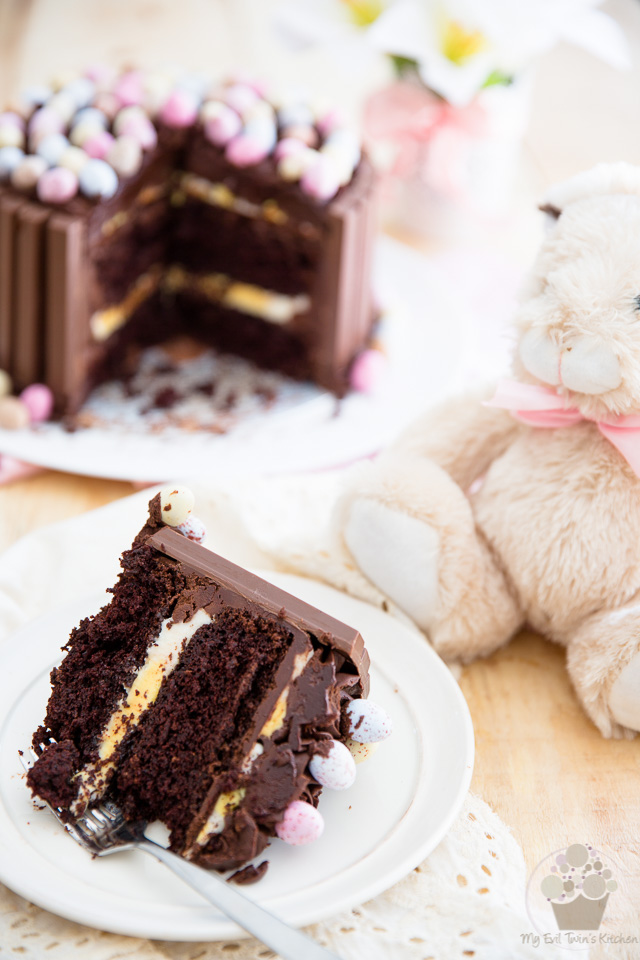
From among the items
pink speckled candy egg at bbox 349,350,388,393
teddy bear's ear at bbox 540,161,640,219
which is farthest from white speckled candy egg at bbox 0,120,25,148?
teddy bear's ear at bbox 540,161,640,219

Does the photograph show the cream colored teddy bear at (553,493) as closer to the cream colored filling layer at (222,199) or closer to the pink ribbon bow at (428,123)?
the cream colored filling layer at (222,199)

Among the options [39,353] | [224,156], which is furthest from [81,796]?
[224,156]

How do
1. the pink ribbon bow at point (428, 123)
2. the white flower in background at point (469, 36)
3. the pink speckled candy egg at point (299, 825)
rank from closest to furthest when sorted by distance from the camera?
the pink speckled candy egg at point (299, 825), the white flower in background at point (469, 36), the pink ribbon bow at point (428, 123)

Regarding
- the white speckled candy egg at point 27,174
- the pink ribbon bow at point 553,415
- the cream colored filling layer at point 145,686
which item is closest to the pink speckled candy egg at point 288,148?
the white speckled candy egg at point 27,174

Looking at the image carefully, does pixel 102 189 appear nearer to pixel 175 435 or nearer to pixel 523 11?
pixel 175 435

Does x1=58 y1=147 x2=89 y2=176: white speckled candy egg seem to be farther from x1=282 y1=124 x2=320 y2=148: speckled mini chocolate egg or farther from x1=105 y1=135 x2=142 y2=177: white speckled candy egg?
x1=282 y1=124 x2=320 y2=148: speckled mini chocolate egg

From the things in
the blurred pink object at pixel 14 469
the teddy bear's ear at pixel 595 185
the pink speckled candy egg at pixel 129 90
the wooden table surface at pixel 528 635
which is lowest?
the blurred pink object at pixel 14 469

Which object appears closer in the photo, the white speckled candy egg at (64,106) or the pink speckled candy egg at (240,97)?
the white speckled candy egg at (64,106)
